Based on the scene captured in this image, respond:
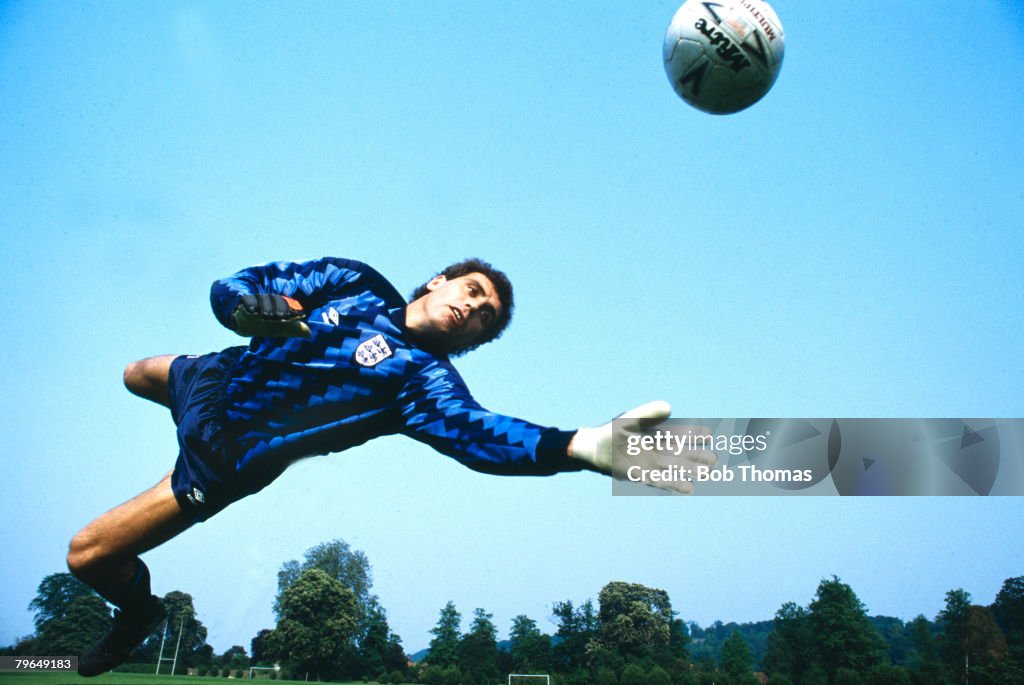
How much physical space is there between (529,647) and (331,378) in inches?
1892

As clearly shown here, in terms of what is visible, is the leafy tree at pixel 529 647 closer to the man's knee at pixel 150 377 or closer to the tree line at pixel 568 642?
the tree line at pixel 568 642

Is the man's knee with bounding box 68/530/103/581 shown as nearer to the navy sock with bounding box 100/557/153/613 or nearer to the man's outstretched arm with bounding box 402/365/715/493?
the navy sock with bounding box 100/557/153/613

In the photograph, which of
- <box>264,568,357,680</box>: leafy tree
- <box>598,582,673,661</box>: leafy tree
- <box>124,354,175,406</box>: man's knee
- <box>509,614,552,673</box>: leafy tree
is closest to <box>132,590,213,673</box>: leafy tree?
<box>264,568,357,680</box>: leafy tree

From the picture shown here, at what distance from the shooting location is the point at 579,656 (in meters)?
52.1

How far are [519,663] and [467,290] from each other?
154 ft

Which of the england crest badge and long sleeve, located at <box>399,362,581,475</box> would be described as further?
the england crest badge

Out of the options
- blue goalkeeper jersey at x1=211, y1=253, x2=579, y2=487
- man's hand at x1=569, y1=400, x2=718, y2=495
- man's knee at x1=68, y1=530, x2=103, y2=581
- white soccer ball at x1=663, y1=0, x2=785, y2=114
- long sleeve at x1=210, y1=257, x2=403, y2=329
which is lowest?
man's knee at x1=68, y1=530, x2=103, y2=581

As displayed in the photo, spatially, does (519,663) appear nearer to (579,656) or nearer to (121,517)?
(579,656)

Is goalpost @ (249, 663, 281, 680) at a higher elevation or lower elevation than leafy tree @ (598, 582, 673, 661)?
lower

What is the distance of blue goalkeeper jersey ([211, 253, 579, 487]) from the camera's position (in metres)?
4.72

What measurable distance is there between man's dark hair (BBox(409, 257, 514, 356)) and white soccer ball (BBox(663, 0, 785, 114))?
260 cm

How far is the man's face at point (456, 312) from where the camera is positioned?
5.13m

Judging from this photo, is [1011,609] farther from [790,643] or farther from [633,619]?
[633,619]

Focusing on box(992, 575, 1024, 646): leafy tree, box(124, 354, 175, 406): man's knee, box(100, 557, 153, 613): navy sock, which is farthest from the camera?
box(992, 575, 1024, 646): leafy tree
